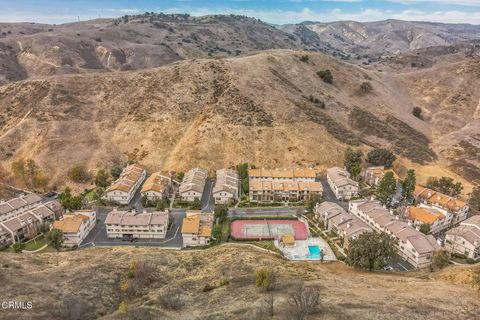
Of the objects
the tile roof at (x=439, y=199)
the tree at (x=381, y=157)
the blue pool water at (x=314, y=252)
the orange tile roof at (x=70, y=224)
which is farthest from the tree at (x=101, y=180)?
the tile roof at (x=439, y=199)

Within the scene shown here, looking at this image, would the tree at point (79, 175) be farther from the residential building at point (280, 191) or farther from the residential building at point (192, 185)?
the residential building at point (280, 191)

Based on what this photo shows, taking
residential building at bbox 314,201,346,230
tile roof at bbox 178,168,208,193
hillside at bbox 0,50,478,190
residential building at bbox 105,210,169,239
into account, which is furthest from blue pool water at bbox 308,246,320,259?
hillside at bbox 0,50,478,190

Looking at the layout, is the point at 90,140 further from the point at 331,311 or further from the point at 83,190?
the point at 331,311

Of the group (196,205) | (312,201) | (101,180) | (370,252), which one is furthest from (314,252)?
(101,180)

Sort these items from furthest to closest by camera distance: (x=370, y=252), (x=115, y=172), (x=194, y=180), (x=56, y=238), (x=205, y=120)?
1. (x=205, y=120)
2. (x=115, y=172)
3. (x=194, y=180)
4. (x=56, y=238)
5. (x=370, y=252)

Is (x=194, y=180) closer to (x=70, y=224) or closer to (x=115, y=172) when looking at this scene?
(x=115, y=172)

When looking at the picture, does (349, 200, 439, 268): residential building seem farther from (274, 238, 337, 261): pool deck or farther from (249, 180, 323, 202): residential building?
(249, 180, 323, 202): residential building
